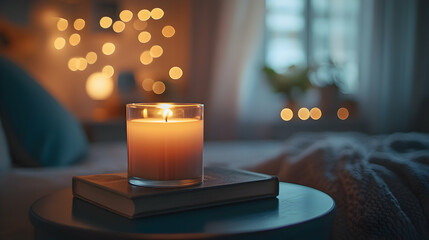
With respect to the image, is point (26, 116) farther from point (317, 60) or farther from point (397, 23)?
point (397, 23)

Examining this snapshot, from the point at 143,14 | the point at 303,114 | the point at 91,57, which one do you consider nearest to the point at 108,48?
the point at 91,57

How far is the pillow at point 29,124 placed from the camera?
129 centimetres

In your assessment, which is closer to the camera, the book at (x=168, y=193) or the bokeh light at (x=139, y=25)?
the book at (x=168, y=193)

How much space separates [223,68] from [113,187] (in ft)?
8.54

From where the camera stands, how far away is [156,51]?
10.7 ft

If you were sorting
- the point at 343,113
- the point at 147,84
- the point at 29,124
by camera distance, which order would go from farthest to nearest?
the point at 343,113 < the point at 147,84 < the point at 29,124

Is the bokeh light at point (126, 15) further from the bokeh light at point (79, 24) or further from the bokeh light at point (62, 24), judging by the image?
the bokeh light at point (62, 24)

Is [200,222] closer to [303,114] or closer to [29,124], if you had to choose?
[29,124]

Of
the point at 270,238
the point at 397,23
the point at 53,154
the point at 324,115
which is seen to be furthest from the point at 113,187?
the point at 397,23

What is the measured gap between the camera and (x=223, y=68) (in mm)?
3219

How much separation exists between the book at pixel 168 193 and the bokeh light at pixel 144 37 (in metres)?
2.55

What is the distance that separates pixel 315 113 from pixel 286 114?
24 cm

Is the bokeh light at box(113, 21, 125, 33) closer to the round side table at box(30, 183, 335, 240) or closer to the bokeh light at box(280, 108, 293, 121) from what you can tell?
the bokeh light at box(280, 108, 293, 121)

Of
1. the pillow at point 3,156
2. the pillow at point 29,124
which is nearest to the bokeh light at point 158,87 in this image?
the pillow at point 29,124
